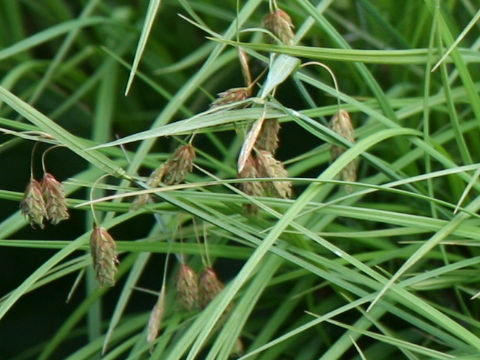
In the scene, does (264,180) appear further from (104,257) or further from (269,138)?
(104,257)

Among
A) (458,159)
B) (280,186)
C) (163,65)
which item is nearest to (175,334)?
(280,186)

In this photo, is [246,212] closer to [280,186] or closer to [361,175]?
[280,186]

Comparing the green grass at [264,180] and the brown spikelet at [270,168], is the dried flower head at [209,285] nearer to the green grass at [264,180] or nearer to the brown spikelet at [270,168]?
the green grass at [264,180]

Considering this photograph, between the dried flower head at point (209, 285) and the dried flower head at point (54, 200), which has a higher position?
the dried flower head at point (54, 200)

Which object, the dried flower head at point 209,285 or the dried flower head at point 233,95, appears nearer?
the dried flower head at point 233,95

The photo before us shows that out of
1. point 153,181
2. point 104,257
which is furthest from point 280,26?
point 104,257

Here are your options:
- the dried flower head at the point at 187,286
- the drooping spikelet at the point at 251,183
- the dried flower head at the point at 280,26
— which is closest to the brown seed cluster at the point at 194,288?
the dried flower head at the point at 187,286
